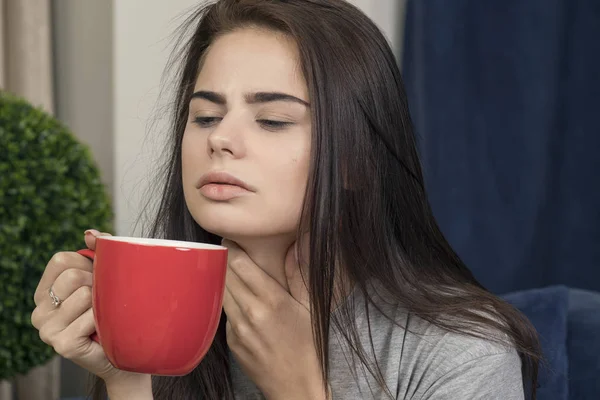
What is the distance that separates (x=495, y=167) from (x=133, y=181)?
1.08 metres

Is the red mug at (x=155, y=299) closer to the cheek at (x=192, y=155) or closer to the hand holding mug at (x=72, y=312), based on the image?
the hand holding mug at (x=72, y=312)

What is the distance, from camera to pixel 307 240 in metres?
1.26

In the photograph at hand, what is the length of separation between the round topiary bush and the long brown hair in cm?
88

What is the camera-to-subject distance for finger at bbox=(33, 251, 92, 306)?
1.07 metres

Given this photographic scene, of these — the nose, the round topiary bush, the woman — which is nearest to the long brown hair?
the woman

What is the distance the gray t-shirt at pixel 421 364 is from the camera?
3.73 feet

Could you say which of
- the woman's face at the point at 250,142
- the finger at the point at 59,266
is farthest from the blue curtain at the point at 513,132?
the finger at the point at 59,266

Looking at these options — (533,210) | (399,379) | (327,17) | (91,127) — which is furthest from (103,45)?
(399,379)

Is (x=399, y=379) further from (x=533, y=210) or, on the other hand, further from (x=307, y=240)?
(x=533, y=210)

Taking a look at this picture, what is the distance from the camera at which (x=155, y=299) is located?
0.87 meters

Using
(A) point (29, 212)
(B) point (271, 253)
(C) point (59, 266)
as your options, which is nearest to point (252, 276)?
(B) point (271, 253)

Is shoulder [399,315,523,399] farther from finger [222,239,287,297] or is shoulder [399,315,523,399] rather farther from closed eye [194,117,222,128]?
closed eye [194,117,222,128]

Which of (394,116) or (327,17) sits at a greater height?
(327,17)

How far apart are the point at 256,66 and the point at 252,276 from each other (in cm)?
30
